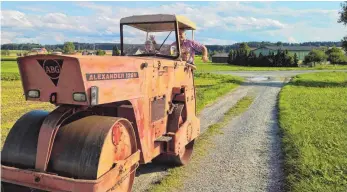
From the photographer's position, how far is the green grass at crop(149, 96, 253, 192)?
20.2ft

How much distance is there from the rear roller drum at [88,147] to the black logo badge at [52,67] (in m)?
0.64

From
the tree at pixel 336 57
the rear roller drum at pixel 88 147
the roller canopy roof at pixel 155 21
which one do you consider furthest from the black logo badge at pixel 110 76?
the tree at pixel 336 57

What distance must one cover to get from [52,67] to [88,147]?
98 cm

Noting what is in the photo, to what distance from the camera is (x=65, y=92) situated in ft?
13.8

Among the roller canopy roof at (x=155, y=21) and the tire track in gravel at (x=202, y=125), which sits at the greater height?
the roller canopy roof at (x=155, y=21)

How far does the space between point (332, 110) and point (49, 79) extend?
12.1m

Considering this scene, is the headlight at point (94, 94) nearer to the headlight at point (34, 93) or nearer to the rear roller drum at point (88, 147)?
the rear roller drum at point (88, 147)

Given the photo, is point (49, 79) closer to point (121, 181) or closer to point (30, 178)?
point (30, 178)

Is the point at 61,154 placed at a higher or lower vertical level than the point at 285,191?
higher

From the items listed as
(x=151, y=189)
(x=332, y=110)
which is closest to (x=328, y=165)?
(x=151, y=189)

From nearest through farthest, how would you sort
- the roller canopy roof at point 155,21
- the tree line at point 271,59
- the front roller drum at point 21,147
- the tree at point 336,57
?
A: the front roller drum at point 21,147, the roller canopy roof at point 155,21, the tree line at point 271,59, the tree at point 336,57

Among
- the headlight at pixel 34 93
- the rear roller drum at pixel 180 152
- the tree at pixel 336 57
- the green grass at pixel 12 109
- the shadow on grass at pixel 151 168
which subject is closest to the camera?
the headlight at pixel 34 93

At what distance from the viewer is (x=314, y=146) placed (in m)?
8.55

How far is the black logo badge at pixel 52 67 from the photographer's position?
418cm
